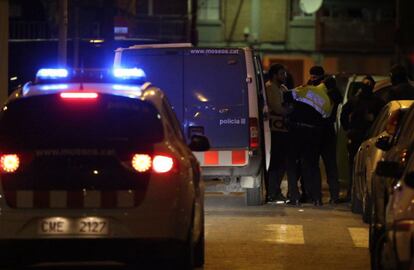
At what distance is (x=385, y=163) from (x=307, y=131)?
228 inches

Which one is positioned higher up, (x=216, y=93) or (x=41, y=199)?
(x=216, y=93)

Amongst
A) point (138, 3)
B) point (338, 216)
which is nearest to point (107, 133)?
point (338, 216)

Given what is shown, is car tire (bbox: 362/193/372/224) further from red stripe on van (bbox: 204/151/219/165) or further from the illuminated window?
the illuminated window

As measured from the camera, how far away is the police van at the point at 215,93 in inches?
509

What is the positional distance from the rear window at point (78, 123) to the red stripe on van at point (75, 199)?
0.35 m

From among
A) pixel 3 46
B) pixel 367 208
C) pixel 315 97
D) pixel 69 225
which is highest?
pixel 3 46

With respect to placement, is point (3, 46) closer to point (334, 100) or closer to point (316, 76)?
point (316, 76)

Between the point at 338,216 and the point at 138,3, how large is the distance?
3003 centimetres

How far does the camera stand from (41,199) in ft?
24.6

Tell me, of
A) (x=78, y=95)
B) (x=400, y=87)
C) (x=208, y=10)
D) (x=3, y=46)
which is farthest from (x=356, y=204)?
(x=208, y=10)

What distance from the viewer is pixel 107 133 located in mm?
7695

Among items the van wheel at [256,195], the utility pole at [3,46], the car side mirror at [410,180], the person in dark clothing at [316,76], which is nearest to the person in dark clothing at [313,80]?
the person in dark clothing at [316,76]

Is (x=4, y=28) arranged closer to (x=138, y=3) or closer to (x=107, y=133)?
(x=107, y=133)

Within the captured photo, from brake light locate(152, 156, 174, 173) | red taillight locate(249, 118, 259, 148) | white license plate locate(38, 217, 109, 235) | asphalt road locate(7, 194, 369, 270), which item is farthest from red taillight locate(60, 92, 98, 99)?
red taillight locate(249, 118, 259, 148)
